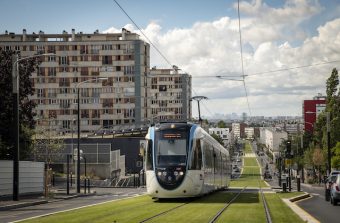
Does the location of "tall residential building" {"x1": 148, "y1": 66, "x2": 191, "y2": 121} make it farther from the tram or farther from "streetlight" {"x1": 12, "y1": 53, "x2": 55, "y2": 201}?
the tram

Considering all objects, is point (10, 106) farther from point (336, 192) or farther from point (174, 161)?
point (336, 192)

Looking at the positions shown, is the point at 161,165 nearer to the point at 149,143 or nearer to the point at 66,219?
the point at 149,143

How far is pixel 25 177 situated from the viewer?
3944 centimetres

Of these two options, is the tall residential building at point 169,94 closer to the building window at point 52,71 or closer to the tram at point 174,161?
the building window at point 52,71

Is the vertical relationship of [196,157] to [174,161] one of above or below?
above

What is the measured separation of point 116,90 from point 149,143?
90.8m

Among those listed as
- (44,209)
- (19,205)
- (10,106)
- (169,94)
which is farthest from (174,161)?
(169,94)

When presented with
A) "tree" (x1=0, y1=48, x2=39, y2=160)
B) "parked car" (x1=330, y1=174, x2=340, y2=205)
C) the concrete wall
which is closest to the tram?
"parked car" (x1=330, y1=174, x2=340, y2=205)

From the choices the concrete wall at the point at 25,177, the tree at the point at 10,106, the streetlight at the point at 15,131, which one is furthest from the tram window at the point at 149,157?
the tree at the point at 10,106

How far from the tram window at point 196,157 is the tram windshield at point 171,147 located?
445 mm

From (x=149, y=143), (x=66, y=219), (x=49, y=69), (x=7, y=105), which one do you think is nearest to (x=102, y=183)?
(x=7, y=105)

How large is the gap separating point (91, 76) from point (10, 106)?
64669mm

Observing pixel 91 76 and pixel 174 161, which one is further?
pixel 91 76

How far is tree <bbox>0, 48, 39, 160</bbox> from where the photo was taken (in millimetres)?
53419
